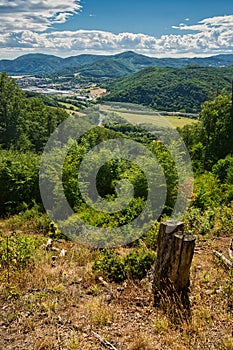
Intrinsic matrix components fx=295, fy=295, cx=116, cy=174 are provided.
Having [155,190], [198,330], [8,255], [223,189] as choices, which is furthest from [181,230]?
[223,189]

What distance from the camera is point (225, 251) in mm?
6355

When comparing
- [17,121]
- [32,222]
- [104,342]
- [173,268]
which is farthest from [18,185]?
[17,121]

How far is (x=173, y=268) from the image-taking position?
4660 millimetres

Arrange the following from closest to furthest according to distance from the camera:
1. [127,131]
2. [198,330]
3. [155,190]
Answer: [198,330], [155,190], [127,131]

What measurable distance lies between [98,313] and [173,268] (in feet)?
4.37

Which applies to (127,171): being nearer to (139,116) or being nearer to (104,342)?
(139,116)

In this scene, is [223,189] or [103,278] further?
[223,189]

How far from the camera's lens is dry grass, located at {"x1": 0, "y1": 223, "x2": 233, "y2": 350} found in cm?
388

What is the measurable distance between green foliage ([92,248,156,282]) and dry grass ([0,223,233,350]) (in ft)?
0.65

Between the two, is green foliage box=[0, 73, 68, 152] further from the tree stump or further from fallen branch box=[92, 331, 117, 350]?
fallen branch box=[92, 331, 117, 350]

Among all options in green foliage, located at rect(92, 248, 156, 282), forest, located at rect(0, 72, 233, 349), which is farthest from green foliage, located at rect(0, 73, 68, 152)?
green foliage, located at rect(92, 248, 156, 282)

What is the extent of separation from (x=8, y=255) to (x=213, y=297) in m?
3.86

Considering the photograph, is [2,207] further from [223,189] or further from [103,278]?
[223,189]

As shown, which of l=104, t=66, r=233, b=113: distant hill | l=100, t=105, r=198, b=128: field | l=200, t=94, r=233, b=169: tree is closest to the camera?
l=100, t=105, r=198, b=128: field
